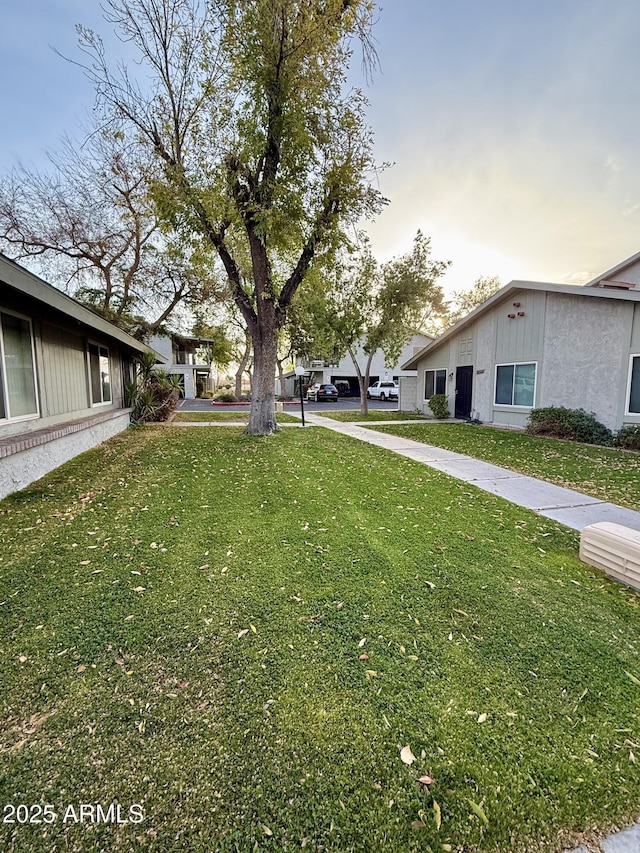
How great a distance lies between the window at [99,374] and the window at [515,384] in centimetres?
1204

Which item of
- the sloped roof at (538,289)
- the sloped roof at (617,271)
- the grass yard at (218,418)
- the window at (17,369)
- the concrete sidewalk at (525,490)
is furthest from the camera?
the grass yard at (218,418)

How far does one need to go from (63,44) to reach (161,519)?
1078 centimetres

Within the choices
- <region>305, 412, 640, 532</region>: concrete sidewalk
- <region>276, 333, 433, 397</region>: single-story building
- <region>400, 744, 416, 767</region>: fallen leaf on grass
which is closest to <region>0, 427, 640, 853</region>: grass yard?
<region>400, 744, 416, 767</region>: fallen leaf on grass

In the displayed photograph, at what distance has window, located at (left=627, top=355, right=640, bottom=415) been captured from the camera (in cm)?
900

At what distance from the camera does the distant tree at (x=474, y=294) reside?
3562 centimetres

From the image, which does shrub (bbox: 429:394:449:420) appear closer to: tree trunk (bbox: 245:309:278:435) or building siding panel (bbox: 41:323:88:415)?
tree trunk (bbox: 245:309:278:435)

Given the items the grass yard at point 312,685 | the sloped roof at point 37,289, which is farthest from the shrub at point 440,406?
the sloped roof at point 37,289

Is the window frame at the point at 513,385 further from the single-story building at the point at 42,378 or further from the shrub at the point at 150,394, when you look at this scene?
A: the shrub at the point at 150,394

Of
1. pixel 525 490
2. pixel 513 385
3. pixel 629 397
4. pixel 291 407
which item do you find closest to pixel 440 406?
pixel 513 385

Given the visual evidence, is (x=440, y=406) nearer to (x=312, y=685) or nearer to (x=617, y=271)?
(x=617, y=271)

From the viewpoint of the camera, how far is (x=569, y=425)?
33.4 feet

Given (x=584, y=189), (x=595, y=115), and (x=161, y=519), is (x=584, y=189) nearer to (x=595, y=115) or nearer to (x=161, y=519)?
(x=595, y=115)

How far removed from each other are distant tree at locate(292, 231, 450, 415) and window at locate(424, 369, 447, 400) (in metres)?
2.34

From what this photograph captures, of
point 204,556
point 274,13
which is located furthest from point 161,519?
point 274,13
